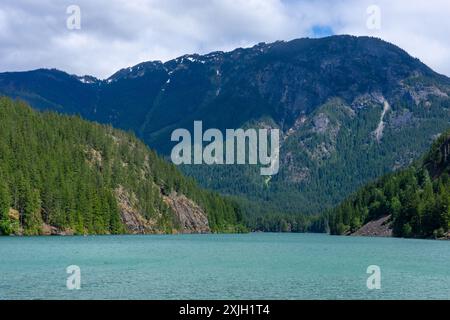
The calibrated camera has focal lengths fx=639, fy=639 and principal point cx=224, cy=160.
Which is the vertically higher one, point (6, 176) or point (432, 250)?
point (6, 176)

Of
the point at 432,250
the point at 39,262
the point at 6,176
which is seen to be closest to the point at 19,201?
the point at 6,176

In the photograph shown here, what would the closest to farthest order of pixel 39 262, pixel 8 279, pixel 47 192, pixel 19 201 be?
pixel 8 279
pixel 39 262
pixel 19 201
pixel 47 192

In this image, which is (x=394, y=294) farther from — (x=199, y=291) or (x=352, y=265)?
(x=352, y=265)

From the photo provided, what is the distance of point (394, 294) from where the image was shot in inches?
2466

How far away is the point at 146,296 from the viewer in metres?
60.0

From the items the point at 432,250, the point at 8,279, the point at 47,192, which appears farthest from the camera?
the point at 47,192

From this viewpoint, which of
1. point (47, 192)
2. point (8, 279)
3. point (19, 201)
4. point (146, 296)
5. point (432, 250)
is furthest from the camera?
point (47, 192)
